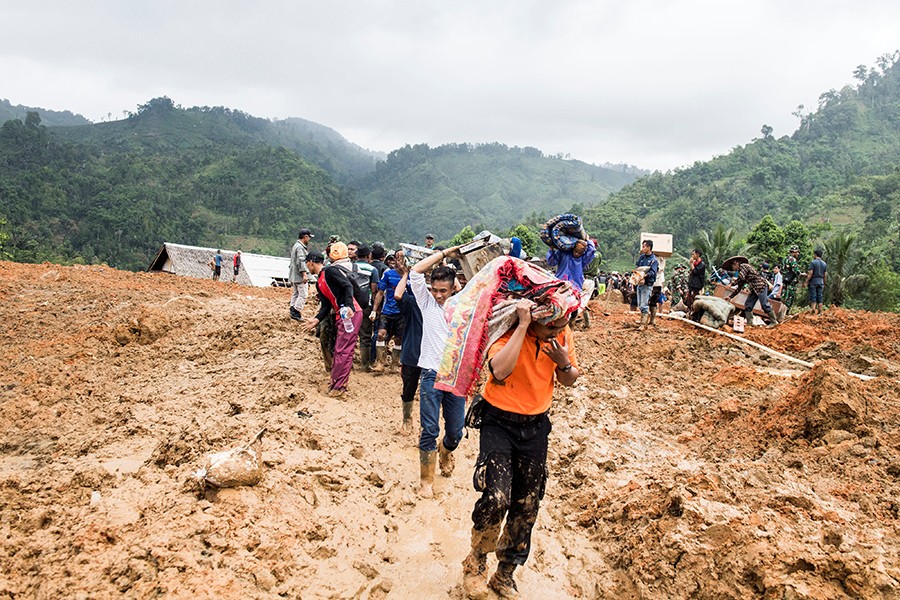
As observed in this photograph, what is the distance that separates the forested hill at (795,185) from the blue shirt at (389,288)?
39042mm

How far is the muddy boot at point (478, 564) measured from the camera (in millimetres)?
2744

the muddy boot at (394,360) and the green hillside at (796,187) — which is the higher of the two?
the green hillside at (796,187)

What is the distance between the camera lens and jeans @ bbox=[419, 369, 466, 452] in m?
3.99

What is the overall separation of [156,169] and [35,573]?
74.2 metres

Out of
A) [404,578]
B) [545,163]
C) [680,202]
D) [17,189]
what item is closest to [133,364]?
[404,578]

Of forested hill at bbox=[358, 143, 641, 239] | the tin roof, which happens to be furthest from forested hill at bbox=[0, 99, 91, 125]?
the tin roof

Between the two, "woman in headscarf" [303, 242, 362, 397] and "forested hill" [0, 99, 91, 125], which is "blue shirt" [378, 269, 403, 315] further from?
"forested hill" [0, 99, 91, 125]

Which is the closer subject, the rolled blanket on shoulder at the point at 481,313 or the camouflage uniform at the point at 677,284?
the rolled blanket on shoulder at the point at 481,313

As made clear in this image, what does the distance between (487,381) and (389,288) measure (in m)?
3.48

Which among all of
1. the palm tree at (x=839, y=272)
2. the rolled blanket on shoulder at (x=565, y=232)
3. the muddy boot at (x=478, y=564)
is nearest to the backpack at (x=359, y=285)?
the rolled blanket on shoulder at (x=565, y=232)

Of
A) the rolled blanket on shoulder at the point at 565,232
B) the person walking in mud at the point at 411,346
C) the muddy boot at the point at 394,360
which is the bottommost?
the muddy boot at the point at 394,360

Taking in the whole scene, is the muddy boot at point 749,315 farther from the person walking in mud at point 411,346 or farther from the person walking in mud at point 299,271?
the person walking in mud at point 299,271

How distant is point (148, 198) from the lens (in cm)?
5366

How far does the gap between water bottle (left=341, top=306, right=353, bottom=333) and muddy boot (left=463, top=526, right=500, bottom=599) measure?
3.16m
